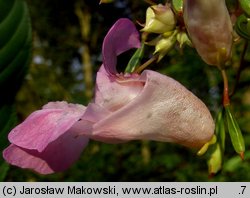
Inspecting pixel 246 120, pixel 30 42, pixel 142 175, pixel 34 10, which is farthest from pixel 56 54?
pixel 30 42

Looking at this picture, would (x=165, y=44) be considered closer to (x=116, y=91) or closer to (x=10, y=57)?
(x=116, y=91)

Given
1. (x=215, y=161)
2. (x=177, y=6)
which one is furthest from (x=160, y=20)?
(x=215, y=161)

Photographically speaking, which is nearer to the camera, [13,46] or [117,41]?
[117,41]

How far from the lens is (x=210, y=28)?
498 mm

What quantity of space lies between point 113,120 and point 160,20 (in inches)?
3.9

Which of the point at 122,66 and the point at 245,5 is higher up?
the point at 245,5

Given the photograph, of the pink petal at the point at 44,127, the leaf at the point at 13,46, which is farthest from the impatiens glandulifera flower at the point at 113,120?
the leaf at the point at 13,46

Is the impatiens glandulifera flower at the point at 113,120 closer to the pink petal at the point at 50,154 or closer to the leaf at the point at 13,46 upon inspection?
the pink petal at the point at 50,154

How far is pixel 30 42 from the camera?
0.68 meters

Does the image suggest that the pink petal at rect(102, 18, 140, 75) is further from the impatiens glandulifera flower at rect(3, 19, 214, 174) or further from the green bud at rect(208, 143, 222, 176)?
the green bud at rect(208, 143, 222, 176)

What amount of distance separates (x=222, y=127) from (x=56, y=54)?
327 cm

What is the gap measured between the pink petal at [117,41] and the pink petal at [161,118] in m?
0.05

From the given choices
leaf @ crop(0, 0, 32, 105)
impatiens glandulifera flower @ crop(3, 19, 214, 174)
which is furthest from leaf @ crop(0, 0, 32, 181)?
impatiens glandulifera flower @ crop(3, 19, 214, 174)

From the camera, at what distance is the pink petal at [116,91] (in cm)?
52
